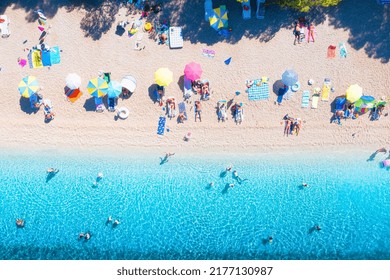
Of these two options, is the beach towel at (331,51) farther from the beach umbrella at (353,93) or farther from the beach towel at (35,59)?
the beach towel at (35,59)

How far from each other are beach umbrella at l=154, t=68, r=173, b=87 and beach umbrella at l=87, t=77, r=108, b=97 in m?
2.56

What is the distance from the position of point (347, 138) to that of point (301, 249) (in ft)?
20.2

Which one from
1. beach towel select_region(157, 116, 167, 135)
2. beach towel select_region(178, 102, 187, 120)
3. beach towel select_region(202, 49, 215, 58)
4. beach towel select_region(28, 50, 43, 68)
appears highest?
beach towel select_region(202, 49, 215, 58)

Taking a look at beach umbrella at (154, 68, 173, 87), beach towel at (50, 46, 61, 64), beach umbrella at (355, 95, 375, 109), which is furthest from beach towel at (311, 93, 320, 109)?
beach towel at (50, 46, 61, 64)

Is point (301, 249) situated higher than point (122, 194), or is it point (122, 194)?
point (122, 194)

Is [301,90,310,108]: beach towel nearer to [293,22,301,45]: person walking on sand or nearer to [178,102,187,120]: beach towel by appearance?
[293,22,301,45]: person walking on sand

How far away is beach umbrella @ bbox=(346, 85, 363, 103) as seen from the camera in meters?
18.3

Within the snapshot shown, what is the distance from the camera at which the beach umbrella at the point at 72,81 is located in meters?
18.5

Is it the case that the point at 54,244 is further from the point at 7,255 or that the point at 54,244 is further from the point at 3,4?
the point at 3,4

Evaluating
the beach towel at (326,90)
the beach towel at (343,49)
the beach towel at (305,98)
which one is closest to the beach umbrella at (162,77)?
the beach towel at (305,98)

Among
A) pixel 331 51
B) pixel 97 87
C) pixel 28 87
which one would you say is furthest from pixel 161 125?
pixel 331 51

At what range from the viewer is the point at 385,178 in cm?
1923
